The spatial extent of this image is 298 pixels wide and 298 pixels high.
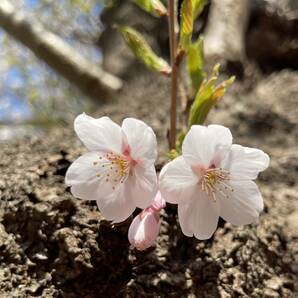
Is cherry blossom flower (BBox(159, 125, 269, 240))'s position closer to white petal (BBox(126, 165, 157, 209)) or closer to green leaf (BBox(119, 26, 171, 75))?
white petal (BBox(126, 165, 157, 209))

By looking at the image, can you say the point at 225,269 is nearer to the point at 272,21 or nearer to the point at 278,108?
the point at 278,108

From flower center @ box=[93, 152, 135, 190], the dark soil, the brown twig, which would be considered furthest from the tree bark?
flower center @ box=[93, 152, 135, 190]

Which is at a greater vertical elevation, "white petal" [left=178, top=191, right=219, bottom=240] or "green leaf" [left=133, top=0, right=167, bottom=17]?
"green leaf" [left=133, top=0, right=167, bottom=17]

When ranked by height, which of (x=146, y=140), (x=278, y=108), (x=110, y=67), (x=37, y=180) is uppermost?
(x=146, y=140)

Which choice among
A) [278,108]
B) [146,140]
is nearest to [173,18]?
[146,140]

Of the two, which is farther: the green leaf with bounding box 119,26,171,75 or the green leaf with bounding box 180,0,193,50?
the green leaf with bounding box 119,26,171,75

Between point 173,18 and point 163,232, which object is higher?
point 173,18

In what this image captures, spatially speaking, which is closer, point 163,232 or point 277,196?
point 163,232

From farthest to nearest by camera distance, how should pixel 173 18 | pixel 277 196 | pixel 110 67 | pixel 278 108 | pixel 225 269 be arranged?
1. pixel 110 67
2. pixel 278 108
3. pixel 277 196
4. pixel 173 18
5. pixel 225 269
